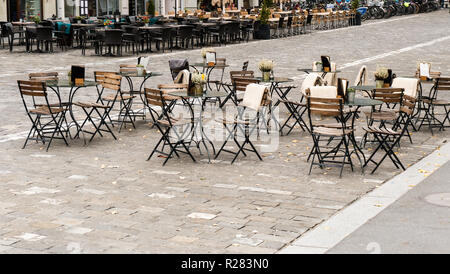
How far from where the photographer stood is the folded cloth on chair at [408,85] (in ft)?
34.1

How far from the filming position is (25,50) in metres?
23.9

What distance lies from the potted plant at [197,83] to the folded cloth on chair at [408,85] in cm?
292

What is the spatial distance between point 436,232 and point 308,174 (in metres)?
2.47

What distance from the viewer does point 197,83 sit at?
9.66m

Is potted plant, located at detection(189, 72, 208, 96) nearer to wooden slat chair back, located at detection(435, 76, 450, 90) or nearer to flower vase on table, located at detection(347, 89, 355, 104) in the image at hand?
flower vase on table, located at detection(347, 89, 355, 104)

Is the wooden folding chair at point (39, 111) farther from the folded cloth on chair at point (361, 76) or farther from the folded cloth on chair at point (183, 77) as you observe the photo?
the folded cloth on chair at point (361, 76)

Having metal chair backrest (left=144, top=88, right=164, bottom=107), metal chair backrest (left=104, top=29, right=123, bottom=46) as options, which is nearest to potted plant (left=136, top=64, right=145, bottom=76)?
metal chair backrest (left=144, top=88, right=164, bottom=107)

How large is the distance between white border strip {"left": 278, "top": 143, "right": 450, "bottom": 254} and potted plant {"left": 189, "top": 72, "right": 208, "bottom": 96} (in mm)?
2848

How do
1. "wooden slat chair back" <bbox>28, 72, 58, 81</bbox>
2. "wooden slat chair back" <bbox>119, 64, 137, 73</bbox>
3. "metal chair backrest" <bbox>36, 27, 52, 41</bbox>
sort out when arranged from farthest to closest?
"metal chair backrest" <bbox>36, 27, 52, 41</bbox>, "wooden slat chair back" <bbox>119, 64, 137, 73</bbox>, "wooden slat chair back" <bbox>28, 72, 58, 81</bbox>

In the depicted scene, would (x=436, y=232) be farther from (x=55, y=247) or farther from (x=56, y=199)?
(x=56, y=199)

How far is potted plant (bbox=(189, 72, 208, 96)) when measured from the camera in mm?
9641

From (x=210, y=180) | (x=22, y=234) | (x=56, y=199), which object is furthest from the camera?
(x=210, y=180)

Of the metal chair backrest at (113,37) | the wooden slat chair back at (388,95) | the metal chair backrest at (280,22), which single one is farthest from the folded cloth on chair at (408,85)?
the metal chair backrest at (280,22)
